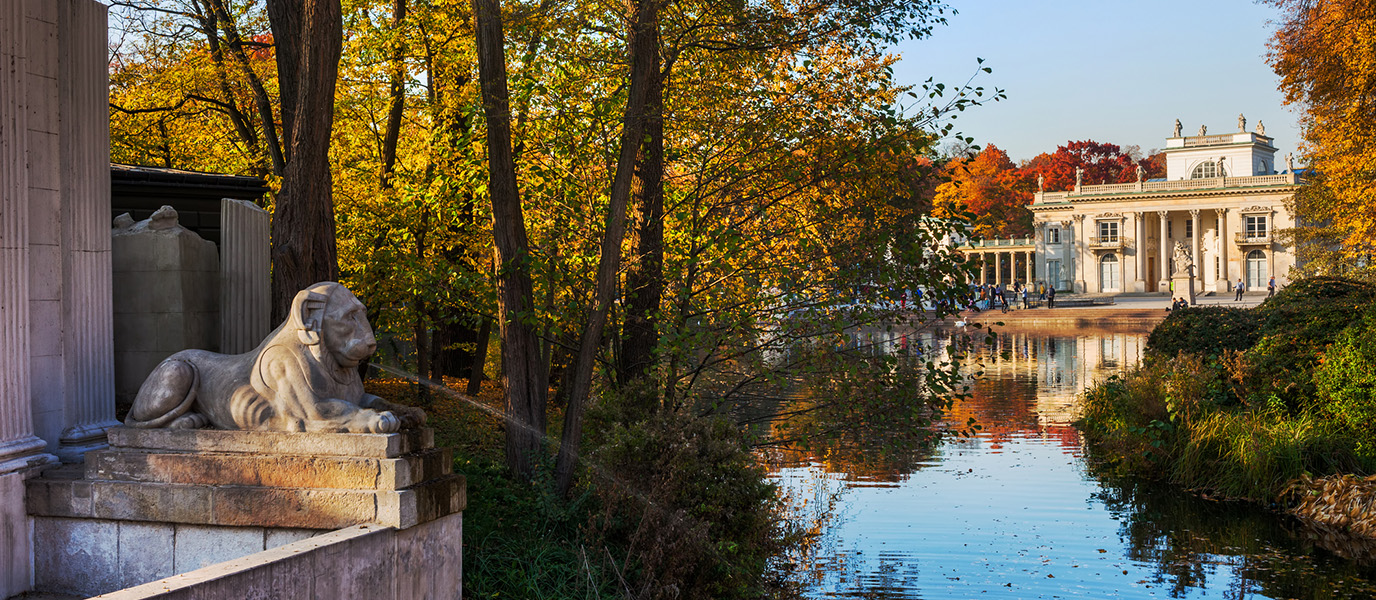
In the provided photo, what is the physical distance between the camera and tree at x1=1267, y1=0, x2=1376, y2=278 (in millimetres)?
19188

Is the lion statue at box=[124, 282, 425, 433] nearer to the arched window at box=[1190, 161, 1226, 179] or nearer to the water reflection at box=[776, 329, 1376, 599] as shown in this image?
the water reflection at box=[776, 329, 1376, 599]

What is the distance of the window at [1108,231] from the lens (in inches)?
3359

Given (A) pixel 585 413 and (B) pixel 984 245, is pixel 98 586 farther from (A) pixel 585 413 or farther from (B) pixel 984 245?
(B) pixel 984 245

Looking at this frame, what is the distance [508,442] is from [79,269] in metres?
3.79

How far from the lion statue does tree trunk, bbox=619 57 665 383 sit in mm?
4395

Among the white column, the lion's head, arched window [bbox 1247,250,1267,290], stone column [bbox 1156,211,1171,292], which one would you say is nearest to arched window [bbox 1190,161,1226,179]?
stone column [bbox 1156,211,1171,292]

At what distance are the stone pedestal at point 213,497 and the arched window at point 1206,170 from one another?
306 feet

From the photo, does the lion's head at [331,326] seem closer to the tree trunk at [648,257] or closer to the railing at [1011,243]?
the tree trunk at [648,257]

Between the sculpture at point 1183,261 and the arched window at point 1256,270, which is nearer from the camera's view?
the sculpture at point 1183,261

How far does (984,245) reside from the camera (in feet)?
293

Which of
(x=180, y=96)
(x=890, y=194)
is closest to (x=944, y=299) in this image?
(x=890, y=194)

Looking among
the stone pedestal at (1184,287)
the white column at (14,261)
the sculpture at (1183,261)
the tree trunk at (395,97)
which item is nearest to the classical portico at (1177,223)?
the sculpture at (1183,261)

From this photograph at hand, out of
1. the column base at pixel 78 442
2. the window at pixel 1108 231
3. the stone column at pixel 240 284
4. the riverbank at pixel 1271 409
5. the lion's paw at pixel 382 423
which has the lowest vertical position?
the riverbank at pixel 1271 409

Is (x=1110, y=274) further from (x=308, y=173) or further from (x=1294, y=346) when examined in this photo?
(x=308, y=173)
